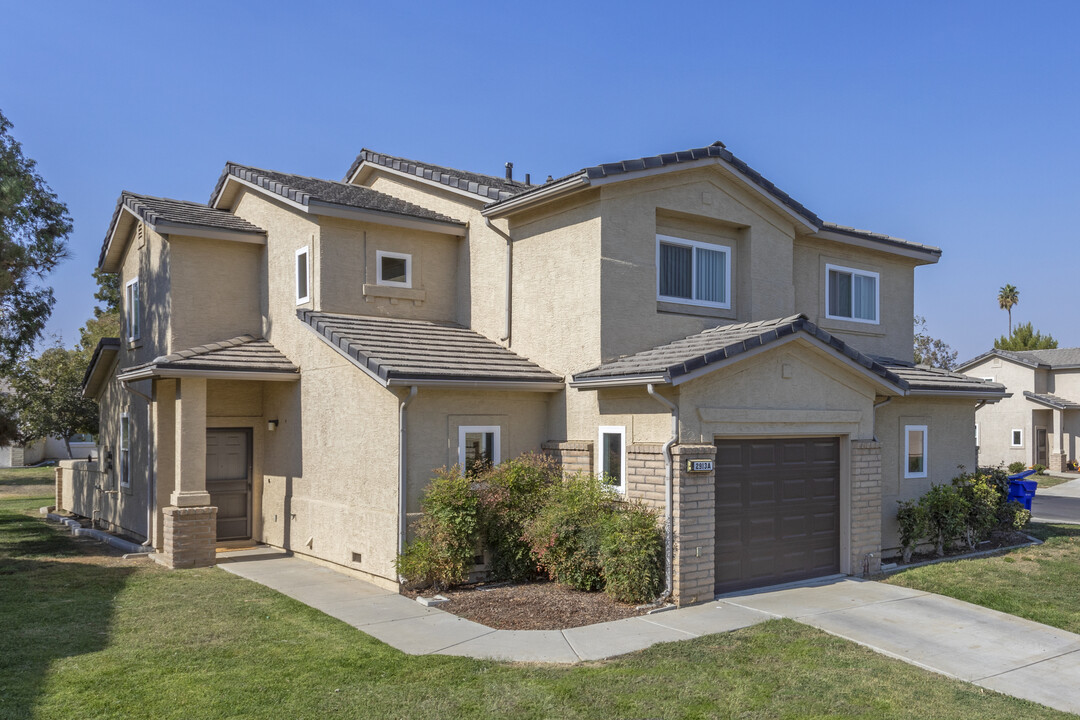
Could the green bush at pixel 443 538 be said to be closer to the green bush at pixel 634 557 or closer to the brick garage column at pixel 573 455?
the brick garage column at pixel 573 455

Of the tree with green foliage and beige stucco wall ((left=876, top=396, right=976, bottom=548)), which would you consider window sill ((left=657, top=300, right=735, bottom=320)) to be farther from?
the tree with green foliage

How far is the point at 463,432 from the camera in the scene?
12188mm

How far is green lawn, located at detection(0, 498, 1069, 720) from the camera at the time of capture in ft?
22.0

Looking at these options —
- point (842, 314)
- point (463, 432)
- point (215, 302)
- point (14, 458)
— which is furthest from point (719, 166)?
point (14, 458)

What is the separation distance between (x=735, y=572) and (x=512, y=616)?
11.0ft

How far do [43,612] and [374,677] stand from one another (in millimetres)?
5077

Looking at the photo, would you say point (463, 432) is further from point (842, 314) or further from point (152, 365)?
point (842, 314)

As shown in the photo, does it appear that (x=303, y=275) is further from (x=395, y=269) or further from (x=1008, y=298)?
(x=1008, y=298)

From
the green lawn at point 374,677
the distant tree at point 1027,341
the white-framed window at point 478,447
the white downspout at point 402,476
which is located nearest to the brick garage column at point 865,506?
the green lawn at point 374,677

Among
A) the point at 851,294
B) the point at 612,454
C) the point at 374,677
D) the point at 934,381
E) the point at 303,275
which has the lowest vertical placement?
the point at 374,677

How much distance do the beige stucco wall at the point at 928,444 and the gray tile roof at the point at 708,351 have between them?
6.82 feet

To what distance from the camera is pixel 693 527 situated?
10.4 metres

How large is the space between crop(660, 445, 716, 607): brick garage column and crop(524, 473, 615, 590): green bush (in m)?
1.02

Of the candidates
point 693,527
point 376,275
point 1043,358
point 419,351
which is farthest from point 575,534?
point 1043,358
